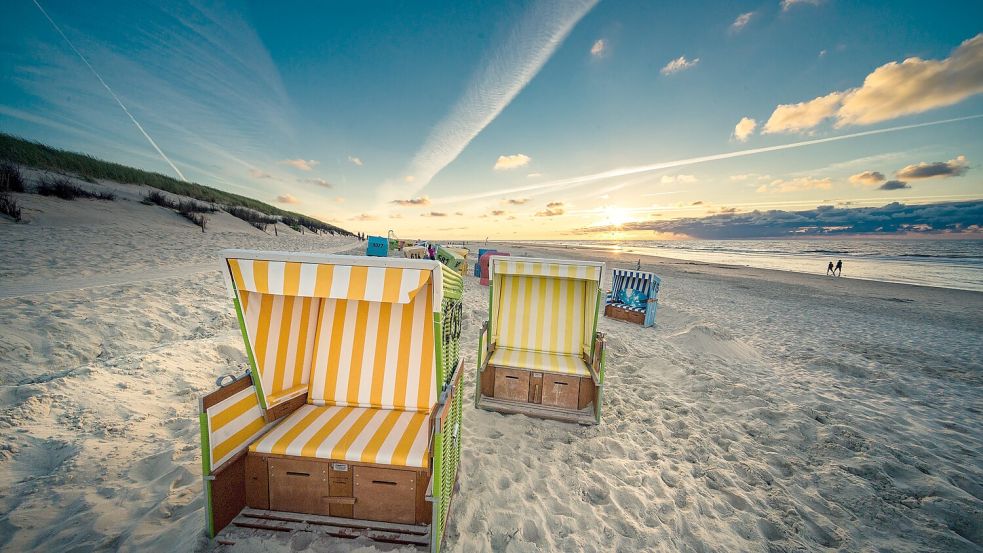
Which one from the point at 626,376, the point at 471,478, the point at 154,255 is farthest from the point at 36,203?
the point at 626,376

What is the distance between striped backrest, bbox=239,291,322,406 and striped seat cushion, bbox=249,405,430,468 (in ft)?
1.08

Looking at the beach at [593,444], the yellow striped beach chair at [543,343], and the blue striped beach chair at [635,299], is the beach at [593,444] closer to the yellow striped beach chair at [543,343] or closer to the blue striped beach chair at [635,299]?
the yellow striped beach chair at [543,343]

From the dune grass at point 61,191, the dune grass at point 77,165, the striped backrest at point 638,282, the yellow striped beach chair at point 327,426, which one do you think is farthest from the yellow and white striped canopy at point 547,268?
the dune grass at point 77,165

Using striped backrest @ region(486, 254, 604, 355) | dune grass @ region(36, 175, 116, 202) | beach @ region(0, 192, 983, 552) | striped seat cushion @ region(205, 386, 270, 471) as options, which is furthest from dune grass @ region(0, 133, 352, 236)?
striped seat cushion @ region(205, 386, 270, 471)

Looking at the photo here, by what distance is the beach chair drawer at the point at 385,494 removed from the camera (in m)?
2.55

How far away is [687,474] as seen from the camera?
12.0ft

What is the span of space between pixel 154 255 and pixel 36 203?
40.1 ft

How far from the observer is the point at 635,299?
9.80 metres

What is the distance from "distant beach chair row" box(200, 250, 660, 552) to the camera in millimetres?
2451

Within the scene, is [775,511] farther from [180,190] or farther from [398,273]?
[180,190]

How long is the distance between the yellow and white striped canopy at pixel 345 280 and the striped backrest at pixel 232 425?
97 centimetres

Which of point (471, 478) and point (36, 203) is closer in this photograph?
point (471, 478)

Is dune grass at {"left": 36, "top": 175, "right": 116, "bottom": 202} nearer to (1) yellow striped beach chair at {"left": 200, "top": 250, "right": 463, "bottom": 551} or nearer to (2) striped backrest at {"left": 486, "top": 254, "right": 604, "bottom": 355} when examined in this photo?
(1) yellow striped beach chair at {"left": 200, "top": 250, "right": 463, "bottom": 551}

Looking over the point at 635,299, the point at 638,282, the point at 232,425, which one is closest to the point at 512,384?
the point at 232,425
